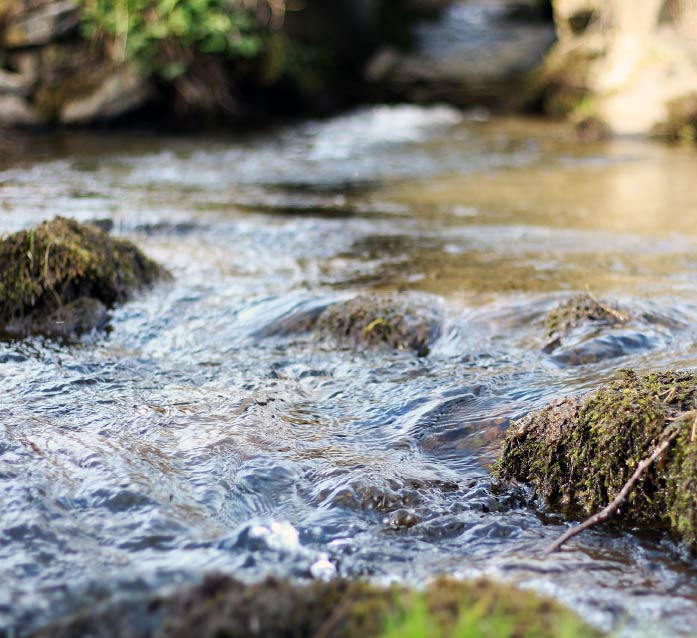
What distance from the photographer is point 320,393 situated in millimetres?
4047

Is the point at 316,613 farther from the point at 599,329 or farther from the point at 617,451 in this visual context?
the point at 599,329

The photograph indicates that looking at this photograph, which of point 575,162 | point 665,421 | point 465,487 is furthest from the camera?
point 575,162

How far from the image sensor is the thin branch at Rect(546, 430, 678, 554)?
2.46 meters

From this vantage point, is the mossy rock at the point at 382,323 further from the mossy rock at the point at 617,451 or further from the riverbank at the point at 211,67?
the riverbank at the point at 211,67

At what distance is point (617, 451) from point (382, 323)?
196 cm

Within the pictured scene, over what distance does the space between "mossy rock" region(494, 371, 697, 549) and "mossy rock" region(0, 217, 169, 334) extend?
9.42ft

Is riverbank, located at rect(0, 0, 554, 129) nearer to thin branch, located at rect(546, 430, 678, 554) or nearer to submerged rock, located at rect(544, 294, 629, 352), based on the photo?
submerged rock, located at rect(544, 294, 629, 352)

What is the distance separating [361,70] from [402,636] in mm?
16876

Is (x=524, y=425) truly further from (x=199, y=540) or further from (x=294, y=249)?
(x=294, y=249)

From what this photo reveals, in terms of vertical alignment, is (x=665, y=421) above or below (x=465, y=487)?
above

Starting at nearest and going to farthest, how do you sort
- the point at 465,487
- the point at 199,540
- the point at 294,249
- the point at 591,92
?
the point at 199,540
the point at 465,487
the point at 294,249
the point at 591,92

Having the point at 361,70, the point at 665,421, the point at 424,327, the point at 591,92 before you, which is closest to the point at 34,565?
the point at 665,421

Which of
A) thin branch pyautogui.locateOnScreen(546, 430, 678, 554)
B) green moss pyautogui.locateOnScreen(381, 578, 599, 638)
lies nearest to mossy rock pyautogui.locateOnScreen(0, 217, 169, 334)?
thin branch pyautogui.locateOnScreen(546, 430, 678, 554)

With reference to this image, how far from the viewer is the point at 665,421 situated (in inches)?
115
